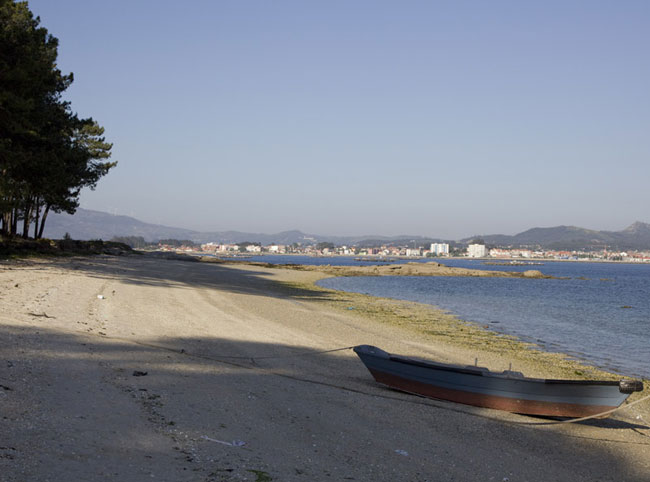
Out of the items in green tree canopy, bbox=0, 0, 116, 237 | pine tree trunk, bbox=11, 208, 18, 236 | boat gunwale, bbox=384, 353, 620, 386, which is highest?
green tree canopy, bbox=0, 0, 116, 237

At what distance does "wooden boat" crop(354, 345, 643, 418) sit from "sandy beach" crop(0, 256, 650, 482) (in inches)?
10.3

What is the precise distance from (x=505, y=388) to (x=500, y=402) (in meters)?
0.37

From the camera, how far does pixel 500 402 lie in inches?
416

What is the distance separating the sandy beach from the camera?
605 cm

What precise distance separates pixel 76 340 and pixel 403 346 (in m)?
10.7

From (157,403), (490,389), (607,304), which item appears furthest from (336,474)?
(607,304)

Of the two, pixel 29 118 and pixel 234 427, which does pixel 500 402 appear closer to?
pixel 234 427

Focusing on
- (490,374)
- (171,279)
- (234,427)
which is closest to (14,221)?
(171,279)

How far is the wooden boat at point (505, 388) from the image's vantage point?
391 inches

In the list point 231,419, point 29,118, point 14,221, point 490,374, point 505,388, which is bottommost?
point 505,388

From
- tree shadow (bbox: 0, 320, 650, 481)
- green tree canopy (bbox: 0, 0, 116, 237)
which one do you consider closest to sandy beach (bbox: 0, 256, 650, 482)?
tree shadow (bbox: 0, 320, 650, 481)

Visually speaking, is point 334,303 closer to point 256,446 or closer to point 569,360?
point 569,360

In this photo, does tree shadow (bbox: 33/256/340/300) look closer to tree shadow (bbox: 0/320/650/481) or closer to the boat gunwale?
tree shadow (bbox: 0/320/650/481)

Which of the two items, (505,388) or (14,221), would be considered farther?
(14,221)
